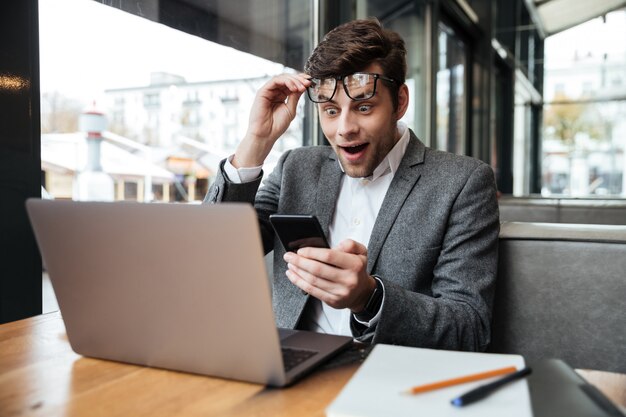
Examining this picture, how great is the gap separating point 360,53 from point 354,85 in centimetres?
8

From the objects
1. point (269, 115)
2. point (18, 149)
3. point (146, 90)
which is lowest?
point (18, 149)

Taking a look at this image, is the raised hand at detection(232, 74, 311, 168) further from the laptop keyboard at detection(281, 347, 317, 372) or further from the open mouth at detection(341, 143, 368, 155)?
the laptop keyboard at detection(281, 347, 317, 372)

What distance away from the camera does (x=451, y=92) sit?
6.04 metres

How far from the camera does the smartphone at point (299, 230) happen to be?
89 centimetres

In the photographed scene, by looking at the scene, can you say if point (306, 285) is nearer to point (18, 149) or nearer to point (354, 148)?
point (354, 148)

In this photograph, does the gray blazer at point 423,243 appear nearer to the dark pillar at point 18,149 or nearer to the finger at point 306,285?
the finger at point 306,285

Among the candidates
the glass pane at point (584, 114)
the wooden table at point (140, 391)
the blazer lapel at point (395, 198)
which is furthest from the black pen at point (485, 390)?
the glass pane at point (584, 114)

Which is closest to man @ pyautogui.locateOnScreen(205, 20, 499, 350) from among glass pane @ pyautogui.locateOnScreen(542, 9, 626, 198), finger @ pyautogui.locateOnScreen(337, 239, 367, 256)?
finger @ pyautogui.locateOnScreen(337, 239, 367, 256)

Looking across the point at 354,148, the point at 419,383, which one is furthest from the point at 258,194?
the point at 419,383

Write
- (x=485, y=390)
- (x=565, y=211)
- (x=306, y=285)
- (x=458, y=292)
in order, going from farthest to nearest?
(x=565, y=211) < (x=458, y=292) < (x=306, y=285) < (x=485, y=390)

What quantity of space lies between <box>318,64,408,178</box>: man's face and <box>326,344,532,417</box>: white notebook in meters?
0.73

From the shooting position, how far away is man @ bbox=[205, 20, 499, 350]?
1146mm

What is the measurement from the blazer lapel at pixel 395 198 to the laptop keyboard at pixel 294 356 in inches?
20.2

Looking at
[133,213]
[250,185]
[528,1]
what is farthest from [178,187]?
[528,1]
